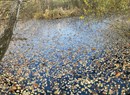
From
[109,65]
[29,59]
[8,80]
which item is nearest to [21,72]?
[8,80]

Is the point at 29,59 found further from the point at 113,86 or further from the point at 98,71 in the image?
the point at 113,86

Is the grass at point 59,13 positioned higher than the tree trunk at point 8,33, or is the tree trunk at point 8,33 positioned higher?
the tree trunk at point 8,33

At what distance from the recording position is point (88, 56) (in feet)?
45.4

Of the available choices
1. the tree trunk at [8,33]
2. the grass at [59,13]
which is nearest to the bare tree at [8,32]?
the tree trunk at [8,33]

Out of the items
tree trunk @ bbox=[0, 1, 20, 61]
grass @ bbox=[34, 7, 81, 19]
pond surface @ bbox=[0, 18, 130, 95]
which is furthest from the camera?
grass @ bbox=[34, 7, 81, 19]

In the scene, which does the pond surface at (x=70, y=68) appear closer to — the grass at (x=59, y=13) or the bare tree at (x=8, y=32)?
the bare tree at (x=8, y=32)

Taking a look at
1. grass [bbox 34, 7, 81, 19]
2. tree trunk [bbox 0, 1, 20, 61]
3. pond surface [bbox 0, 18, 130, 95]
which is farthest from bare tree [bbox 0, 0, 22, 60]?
grass [bbox 34, 7, 81, 19]

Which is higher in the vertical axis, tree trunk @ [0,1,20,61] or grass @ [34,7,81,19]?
tree trunk @ [0,1,20,61]

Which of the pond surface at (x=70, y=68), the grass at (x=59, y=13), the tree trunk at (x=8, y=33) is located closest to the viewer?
Answer: the tree trunk at (x=8, y=33)

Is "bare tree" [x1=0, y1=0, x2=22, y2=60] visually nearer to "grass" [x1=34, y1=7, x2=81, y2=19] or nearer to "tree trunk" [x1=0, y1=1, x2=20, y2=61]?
"tree trunk" [x1=0, y1=1, x2=20, y2=61]

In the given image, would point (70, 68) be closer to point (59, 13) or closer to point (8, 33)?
point (8, 33)

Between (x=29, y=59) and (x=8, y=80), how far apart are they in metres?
3.57

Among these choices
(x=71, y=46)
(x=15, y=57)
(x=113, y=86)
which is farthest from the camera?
(x=71, y=46)

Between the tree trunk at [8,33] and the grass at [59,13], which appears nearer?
the tree trunk at [8,33]
